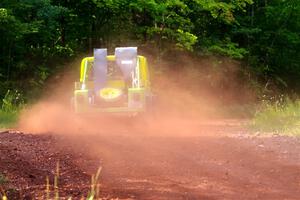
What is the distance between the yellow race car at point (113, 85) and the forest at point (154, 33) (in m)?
6.90

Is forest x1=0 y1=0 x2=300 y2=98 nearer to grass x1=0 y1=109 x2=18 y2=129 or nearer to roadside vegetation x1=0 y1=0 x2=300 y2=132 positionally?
roadside vegetation x1=0 y1=0 x2=300 y2=132

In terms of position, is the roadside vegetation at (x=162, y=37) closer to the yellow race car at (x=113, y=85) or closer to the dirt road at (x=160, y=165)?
the yellow race car at (x=113, y=85)

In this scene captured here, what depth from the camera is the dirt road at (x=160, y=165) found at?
18.9 ft

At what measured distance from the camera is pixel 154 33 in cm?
2697

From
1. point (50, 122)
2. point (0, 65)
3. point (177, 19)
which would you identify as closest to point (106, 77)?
point (50, 122)

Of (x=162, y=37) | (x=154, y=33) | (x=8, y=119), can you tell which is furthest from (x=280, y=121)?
(x=154, y=33)

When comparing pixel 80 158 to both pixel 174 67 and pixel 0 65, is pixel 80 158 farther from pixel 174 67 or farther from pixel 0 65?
pixel 174 67

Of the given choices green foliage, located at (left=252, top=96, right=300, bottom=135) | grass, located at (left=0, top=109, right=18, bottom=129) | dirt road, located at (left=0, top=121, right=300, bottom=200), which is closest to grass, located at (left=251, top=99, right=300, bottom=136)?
green foliage, located at (left=252, top=96, right=300, bottom=135)

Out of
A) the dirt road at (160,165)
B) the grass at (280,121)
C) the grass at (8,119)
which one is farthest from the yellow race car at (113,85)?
the grass at (280,121)

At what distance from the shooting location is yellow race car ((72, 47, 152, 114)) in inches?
568

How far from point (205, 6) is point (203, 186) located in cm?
2200

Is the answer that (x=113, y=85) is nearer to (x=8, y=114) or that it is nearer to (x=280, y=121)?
(x=8, y=114)

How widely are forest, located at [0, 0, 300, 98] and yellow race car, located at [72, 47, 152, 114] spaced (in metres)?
6.90

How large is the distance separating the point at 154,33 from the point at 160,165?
19.8 m
